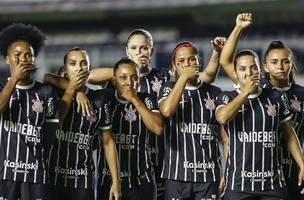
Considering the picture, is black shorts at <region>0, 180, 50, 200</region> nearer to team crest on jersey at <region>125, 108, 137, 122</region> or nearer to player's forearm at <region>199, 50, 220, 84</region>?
team crest on jersey at <region>125, 108, 137, 122</region>

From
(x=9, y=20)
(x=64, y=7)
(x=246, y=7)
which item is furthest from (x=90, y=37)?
(x=246, y=7)

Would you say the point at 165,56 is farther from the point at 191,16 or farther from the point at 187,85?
the point at 187,85

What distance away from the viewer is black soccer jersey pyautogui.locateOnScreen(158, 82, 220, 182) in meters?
6.57

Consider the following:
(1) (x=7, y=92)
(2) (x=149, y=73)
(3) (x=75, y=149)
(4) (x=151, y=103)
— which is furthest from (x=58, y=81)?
(2) (x=149, y=73)

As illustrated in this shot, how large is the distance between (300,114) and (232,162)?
0.89 meters

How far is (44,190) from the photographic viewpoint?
6.17 meters

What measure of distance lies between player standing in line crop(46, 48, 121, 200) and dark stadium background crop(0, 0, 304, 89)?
1331cm

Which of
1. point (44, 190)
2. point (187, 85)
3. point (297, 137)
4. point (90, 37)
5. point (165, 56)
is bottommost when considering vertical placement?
point (44, 190)

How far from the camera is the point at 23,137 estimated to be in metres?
6.12

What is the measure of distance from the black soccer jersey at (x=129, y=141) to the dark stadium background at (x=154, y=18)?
1311cm

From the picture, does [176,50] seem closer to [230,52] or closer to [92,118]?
[230,52]

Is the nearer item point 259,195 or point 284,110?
point 259,195

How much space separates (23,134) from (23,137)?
0.02 metres

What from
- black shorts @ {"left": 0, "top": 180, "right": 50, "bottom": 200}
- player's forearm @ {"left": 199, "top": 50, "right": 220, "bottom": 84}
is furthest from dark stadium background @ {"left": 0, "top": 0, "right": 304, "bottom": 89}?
black shorts @ {"left": 0, "top": 180, "right": 50, "bottom": 200}
